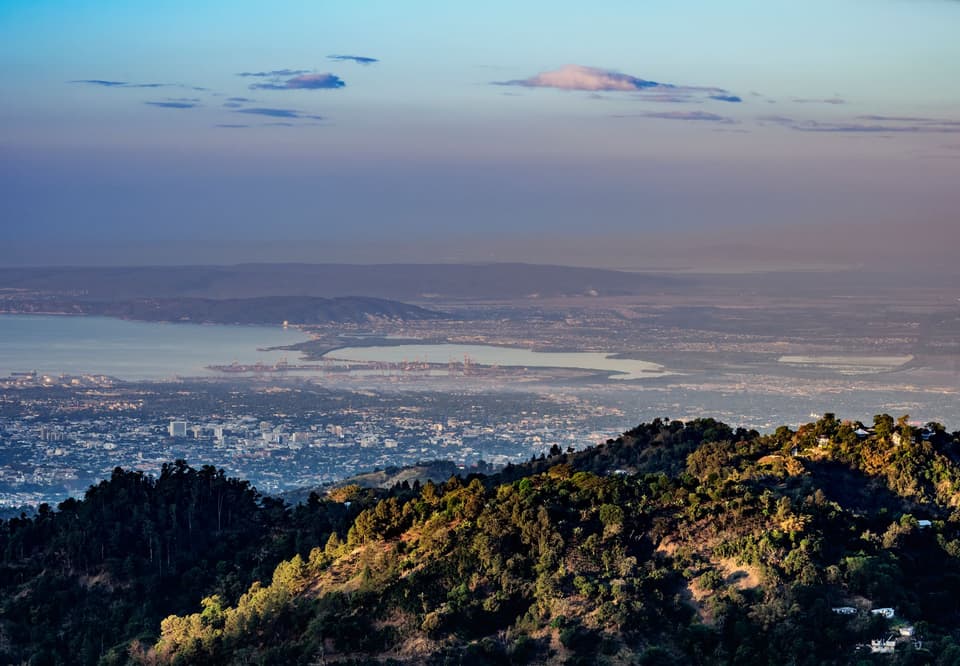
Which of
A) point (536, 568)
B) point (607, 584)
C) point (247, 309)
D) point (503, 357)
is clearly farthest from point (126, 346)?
point (607, 584)

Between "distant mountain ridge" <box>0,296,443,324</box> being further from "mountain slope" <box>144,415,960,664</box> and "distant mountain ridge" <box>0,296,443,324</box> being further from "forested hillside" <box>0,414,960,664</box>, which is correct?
"mountain slope" <box>144,415,960,664</box>

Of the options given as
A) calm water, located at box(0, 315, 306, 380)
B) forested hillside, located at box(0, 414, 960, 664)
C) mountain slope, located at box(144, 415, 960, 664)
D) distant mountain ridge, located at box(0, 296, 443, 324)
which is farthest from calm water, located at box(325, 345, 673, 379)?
mountain slope, located at box(144, 415, 960, 664)

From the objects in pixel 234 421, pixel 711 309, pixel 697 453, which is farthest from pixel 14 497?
pixel 711 309

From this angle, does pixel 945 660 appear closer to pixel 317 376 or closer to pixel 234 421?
pixel 234 421

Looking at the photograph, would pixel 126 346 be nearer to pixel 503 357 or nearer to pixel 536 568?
pixel 503 357

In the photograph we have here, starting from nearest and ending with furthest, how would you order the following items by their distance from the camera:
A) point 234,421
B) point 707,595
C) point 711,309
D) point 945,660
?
point 945,660 < point 707,595 < point 234,421 < point 711,309

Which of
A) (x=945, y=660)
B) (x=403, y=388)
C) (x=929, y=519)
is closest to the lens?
(x=945, y=660)

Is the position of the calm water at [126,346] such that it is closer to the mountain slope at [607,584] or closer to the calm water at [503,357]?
the calm water at [503,357]

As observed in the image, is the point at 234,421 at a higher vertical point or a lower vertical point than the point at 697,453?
lower
